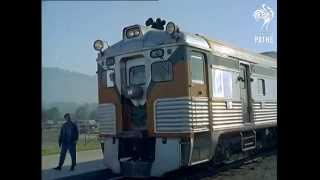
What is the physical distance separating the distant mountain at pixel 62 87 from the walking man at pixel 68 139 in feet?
0.40

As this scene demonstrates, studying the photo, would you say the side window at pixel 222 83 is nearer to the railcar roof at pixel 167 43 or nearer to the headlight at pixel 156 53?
the railcar roof at pixel 167 43

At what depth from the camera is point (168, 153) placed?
401 centimetres

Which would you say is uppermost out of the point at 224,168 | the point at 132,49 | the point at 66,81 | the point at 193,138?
the point at 132,49

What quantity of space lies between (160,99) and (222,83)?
2.56 ft

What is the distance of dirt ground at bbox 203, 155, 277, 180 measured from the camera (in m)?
4.11

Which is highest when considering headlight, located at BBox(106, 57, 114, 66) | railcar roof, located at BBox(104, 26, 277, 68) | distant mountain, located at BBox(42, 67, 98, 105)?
railcar roof, located at BBox(104, 26, 277, 68)

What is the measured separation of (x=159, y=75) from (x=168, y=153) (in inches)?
28.5

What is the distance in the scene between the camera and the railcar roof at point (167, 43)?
387cm

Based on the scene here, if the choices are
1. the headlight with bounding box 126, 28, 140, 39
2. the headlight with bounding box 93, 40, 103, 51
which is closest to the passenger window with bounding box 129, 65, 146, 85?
the headlight with bounding box 126, 28, 140, 39

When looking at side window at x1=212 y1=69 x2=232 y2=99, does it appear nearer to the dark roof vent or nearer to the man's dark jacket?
the dark roof vent

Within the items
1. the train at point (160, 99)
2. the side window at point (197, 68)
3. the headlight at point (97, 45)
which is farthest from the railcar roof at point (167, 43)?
the headlight at point (97, 45)
